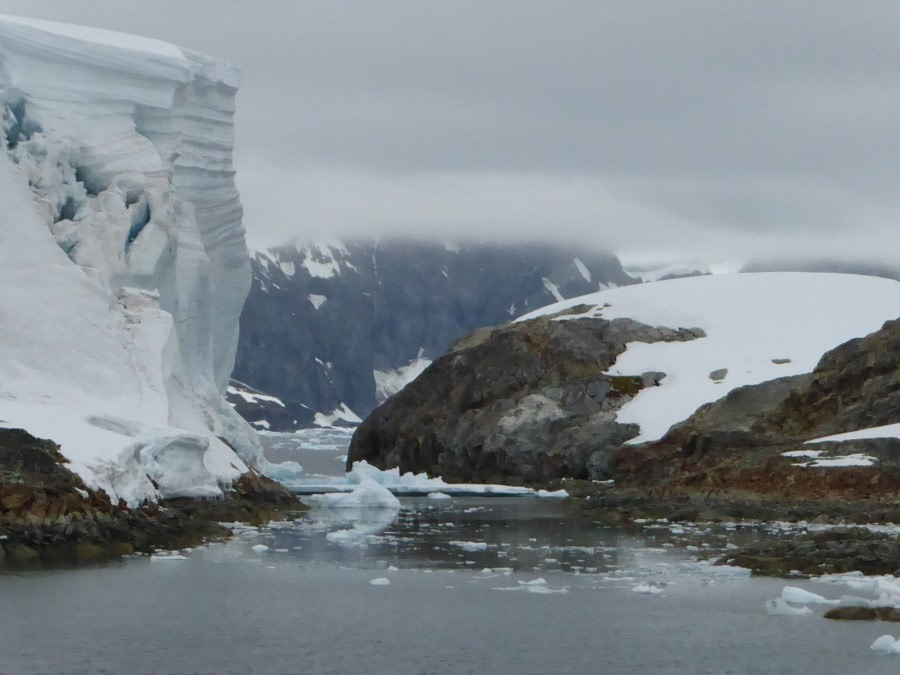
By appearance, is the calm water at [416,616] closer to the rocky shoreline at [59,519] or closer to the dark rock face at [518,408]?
the rocky shoreline at [59,519]

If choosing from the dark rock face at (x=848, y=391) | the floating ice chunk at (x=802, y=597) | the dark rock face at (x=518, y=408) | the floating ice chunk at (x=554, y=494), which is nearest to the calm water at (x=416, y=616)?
the floating ice chunk at (x=802, y=597)

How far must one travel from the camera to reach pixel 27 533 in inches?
1142

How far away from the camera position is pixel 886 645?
19469mm

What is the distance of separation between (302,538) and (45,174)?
16564mm

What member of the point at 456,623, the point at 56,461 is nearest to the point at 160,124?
the point at 56,461

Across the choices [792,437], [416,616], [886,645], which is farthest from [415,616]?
[792,437]

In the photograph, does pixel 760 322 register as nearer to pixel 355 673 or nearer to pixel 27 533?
pixel 27 533

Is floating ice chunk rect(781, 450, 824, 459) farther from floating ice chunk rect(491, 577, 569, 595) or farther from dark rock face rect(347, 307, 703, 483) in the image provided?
floating ice chunk rect(491, 577, 569, 595)

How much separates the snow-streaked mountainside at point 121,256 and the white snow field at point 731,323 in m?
20.4

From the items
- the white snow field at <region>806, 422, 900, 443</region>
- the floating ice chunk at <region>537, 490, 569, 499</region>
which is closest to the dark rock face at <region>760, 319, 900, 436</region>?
the white snow field at <region>806, 422, 900, 443</region>

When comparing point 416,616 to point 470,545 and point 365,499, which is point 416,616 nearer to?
point 470,545

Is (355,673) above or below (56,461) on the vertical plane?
below

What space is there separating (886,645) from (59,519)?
17.3 meters

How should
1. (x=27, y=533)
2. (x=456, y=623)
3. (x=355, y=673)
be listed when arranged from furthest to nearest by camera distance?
(x=27, y=533) < (x=456, y=623) < (x=355, y=673)
